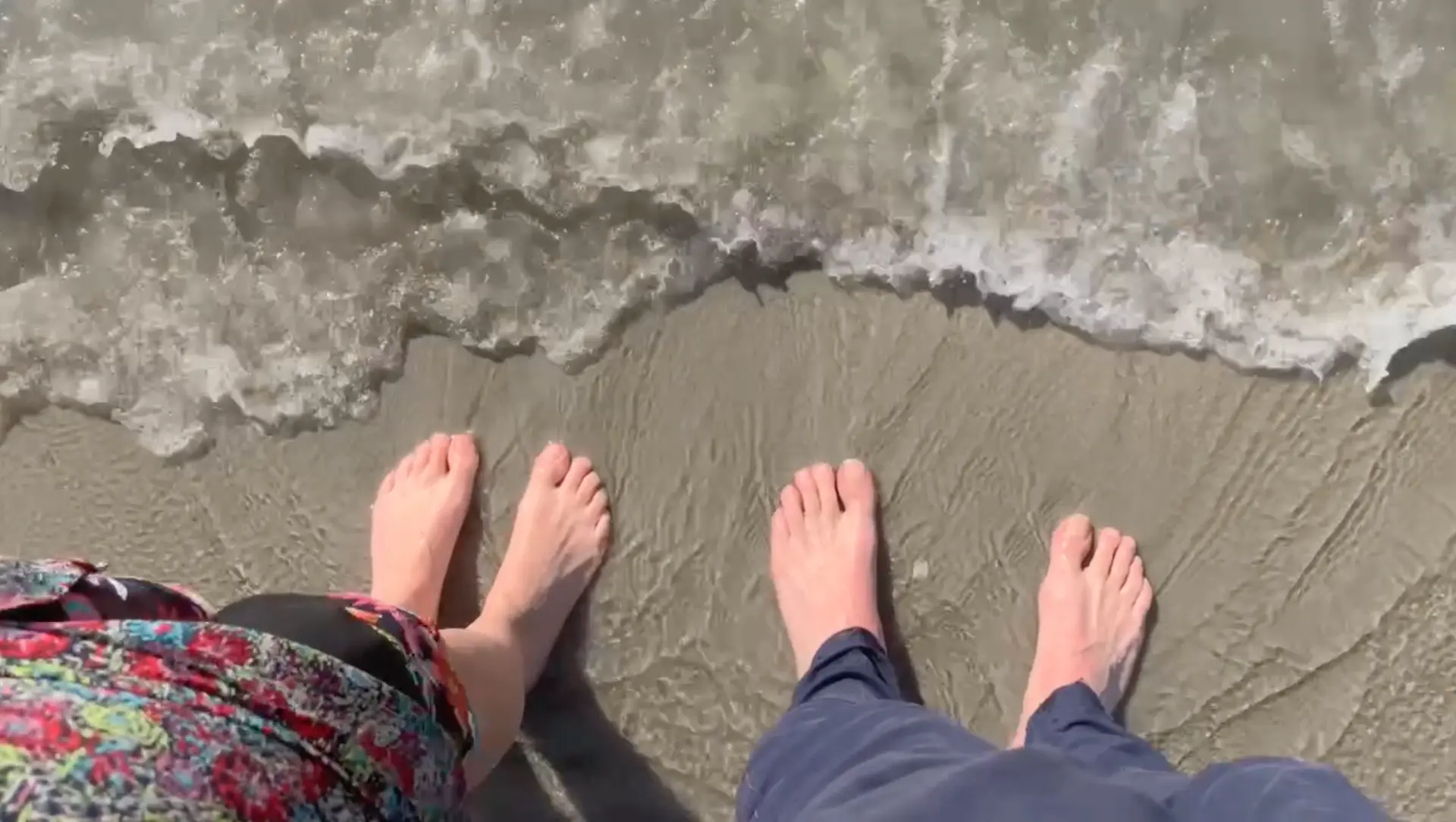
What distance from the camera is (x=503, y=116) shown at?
182 centimetres

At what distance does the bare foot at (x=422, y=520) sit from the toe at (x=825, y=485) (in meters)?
0.54

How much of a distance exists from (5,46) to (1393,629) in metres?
2.36

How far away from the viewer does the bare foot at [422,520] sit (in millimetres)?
1756

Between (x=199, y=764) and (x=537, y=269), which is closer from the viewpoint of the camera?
(x=199, y=764)

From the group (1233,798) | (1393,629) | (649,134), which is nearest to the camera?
(1233,798)

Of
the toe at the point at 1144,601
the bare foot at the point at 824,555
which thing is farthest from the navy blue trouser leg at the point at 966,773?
the toe at the point at 1144,601

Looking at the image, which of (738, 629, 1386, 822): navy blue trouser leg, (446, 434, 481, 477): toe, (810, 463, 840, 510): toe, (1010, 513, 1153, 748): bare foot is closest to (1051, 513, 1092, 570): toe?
(1010, 513, 1153, 748): bare foot

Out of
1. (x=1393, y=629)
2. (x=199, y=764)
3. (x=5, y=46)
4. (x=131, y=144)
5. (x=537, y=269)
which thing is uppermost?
(x=5, y=46)

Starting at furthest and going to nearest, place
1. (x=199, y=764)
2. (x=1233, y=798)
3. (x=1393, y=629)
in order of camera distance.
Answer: (x=1393, y=629)
(x=1233, y=798)
(x=199, y=764)

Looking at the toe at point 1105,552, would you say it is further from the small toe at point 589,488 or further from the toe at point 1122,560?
the small toe at point 589,488

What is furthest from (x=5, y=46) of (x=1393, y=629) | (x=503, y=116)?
(x=1393, y=629)

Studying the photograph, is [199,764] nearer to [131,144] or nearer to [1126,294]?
Result: [131,144]

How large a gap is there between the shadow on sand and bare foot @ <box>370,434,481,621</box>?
0.23m

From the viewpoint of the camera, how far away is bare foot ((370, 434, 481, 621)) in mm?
1756
